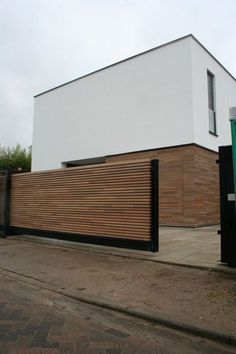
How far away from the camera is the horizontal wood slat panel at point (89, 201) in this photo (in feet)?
28.2

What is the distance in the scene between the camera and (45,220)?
459 inches

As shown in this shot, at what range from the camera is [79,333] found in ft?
13.9

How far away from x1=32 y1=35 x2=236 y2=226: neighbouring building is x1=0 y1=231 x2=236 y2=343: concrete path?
6.98 m

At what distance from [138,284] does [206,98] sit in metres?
12.7

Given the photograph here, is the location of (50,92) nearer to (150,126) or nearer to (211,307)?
(150,126)

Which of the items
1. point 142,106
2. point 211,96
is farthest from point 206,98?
point 142,106

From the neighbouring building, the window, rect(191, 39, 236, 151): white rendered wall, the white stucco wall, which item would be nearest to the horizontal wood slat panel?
the neighbouring building

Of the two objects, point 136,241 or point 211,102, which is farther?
point 211,102

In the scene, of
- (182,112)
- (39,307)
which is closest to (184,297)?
(39,307)

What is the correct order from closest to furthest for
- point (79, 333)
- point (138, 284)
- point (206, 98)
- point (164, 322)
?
point (79, 333), point (164, 322), point (138, 284), point (206, 98)

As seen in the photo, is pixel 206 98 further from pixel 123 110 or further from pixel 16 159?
pixel 16 159

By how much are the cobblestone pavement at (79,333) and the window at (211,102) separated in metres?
13.7

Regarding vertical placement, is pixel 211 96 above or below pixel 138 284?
above

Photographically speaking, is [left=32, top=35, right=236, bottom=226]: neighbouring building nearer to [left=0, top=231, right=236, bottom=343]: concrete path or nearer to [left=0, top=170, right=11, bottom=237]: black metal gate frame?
[left=0, top=170, right=11, bottom=237]: black metal gate frame
